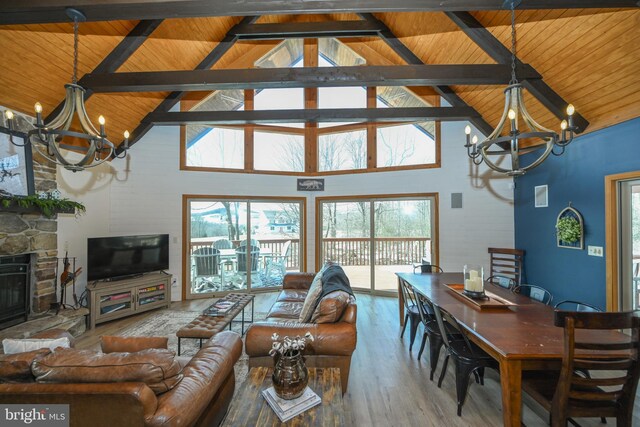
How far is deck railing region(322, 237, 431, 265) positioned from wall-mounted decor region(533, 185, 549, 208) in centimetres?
184

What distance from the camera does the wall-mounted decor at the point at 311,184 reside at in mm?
5840

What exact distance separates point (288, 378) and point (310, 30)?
15.7ft

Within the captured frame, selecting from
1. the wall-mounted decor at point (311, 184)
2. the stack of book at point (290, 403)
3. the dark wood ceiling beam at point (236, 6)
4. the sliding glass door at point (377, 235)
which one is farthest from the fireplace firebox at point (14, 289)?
the sliding glass door at point (377, 235)

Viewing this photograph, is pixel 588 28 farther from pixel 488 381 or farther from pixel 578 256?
pixel 488 381

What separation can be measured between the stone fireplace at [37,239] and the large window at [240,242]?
1.92 m

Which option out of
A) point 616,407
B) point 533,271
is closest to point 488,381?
point 616,407

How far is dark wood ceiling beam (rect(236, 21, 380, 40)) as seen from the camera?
4324mm

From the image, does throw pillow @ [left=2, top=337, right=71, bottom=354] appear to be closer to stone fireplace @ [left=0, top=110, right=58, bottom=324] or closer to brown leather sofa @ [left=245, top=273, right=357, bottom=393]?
brown leather sofa @ [left=245, top=273, right=357, bottom=393]

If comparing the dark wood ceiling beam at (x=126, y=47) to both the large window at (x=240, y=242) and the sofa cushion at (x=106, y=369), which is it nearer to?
the large window at (x=240, y=242)

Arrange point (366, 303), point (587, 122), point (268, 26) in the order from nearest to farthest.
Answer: point (587, 122)
point (268, 26)
point (366, 303)

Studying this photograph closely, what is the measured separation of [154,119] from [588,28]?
232 inches

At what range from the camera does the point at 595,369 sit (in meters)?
1.52

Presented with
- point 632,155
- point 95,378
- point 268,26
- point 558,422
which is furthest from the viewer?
point 268,26

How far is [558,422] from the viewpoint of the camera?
5.32 ft
